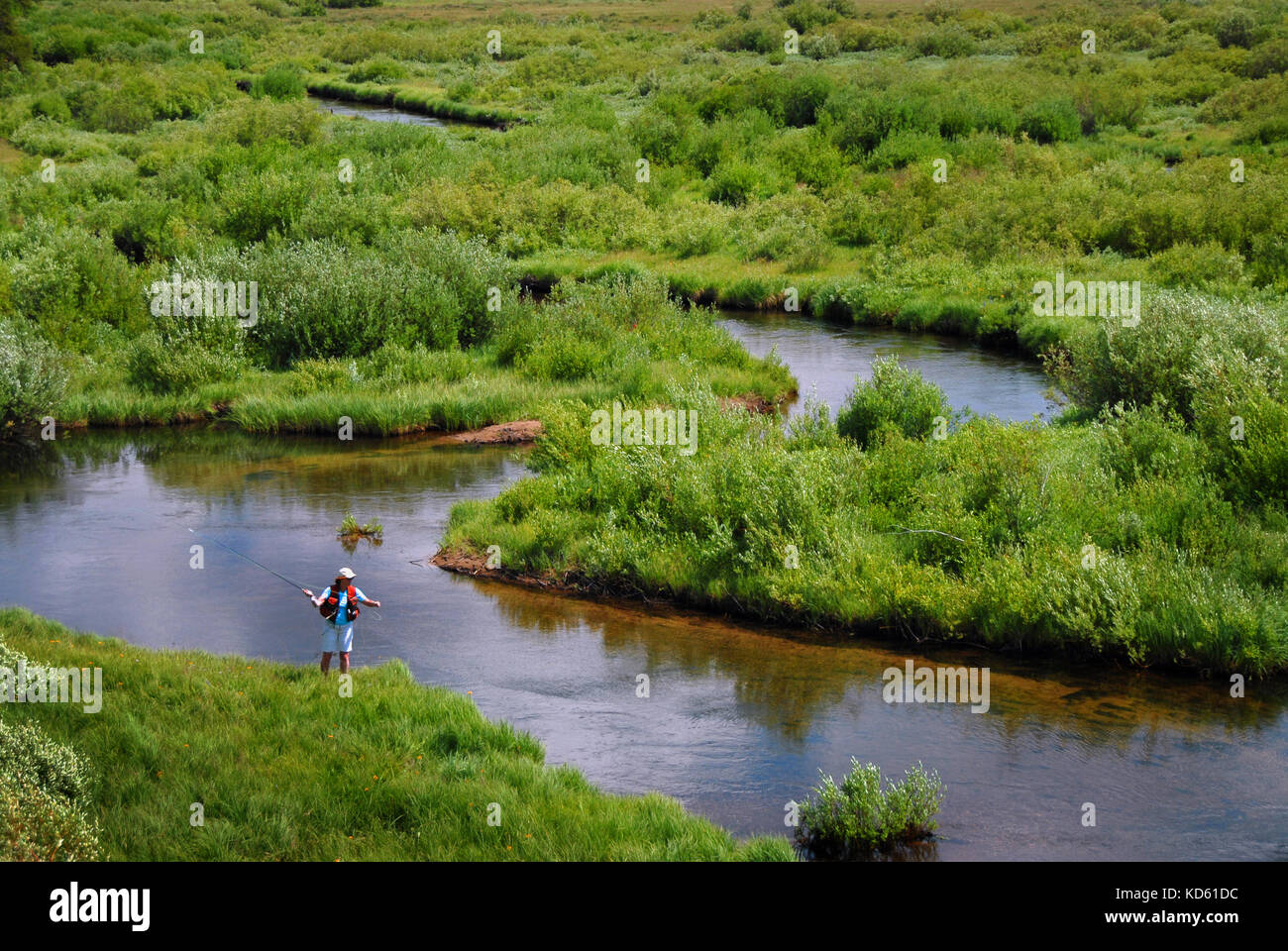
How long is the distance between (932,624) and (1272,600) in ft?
12.7

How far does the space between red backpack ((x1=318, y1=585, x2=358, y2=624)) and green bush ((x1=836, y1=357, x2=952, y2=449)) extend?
9783mm

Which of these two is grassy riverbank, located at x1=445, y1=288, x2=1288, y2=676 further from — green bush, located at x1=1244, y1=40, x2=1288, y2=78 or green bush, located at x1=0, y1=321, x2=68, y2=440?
green bush, located at x1=1244, y1=40, x2=1288, y2=78

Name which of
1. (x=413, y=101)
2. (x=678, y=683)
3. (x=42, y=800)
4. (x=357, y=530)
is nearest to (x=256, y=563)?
(x=357, y=530)

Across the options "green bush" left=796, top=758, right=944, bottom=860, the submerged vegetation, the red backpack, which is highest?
the red backpack

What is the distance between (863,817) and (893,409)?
11209 millimetres

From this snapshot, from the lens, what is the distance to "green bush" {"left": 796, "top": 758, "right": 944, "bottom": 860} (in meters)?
11.0

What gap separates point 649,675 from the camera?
50.3 ft

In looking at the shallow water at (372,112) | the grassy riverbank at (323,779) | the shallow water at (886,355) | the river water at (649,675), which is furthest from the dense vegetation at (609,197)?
the grassy riverbank at (323,779)

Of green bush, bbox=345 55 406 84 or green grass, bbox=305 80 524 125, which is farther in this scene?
green bush, bbox=345 55 406 84

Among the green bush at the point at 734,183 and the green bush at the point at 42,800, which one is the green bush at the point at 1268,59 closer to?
the green bush at the point at 734,183

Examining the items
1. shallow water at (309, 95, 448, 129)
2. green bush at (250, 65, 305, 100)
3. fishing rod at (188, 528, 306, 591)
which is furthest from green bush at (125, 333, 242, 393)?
green bush at (250, 65, 305, 100)

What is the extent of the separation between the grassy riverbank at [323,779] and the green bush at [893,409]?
1015cm

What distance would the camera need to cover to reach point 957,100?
172ft
